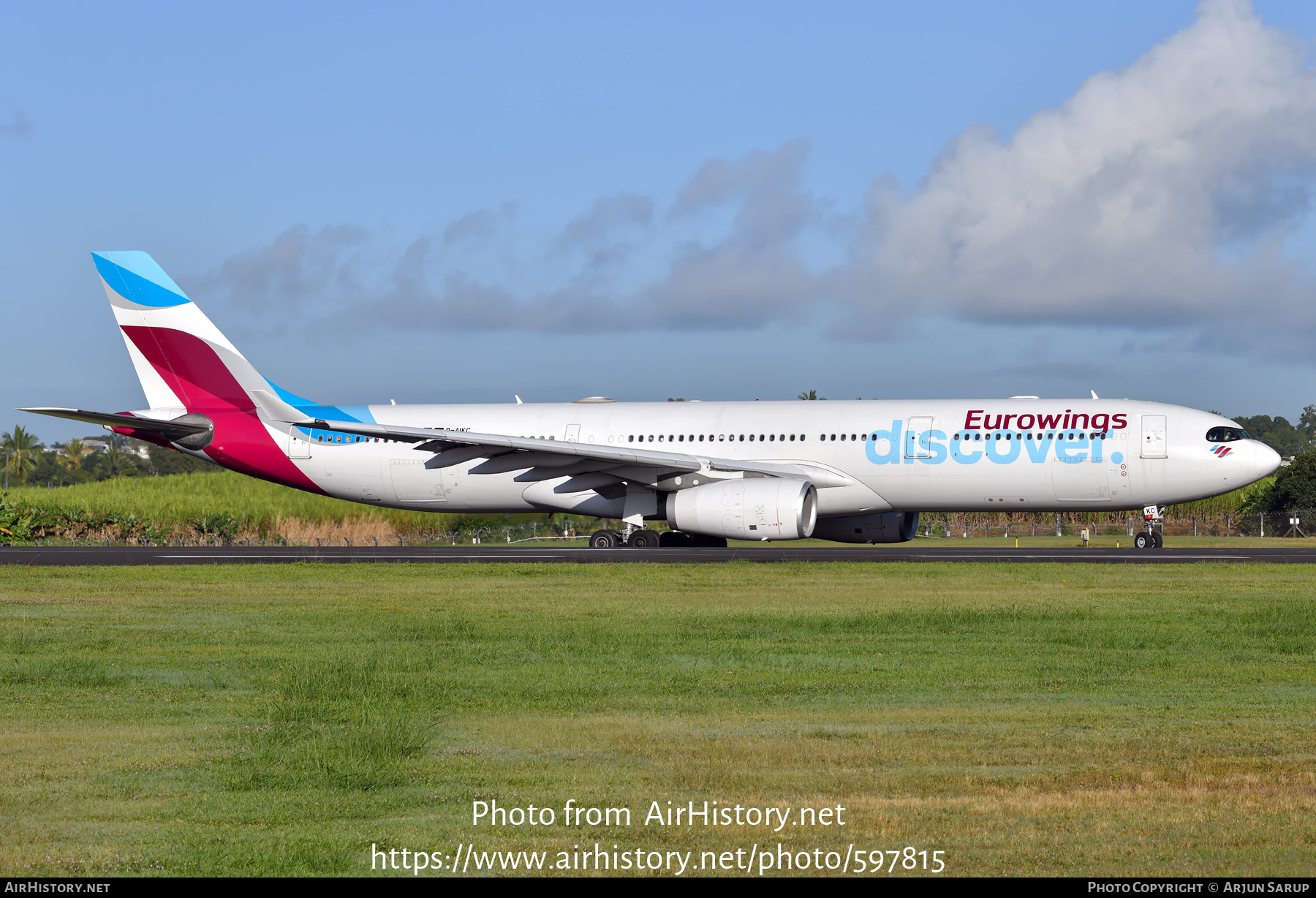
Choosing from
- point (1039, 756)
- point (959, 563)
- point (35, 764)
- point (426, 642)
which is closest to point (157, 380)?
point (959, 563)

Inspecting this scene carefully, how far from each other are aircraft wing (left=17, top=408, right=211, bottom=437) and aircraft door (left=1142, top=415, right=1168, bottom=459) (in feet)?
75.2

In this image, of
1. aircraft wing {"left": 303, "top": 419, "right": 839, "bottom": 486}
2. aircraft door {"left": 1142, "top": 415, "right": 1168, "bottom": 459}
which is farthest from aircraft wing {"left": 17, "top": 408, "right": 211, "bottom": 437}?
aircraft door {"left": 1142, "top": 415, "right": 1168, "bottom": 459}

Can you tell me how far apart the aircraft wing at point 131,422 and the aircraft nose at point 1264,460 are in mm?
25297


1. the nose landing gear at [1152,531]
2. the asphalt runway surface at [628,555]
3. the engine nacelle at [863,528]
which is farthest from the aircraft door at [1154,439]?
the engine nacelle at [863,528]

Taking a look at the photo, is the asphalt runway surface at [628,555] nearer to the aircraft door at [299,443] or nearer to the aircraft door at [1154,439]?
the aircraft door at [1154,439]

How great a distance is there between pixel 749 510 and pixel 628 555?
281 cm

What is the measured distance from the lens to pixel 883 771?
8.01 m

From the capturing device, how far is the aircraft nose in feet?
98.9

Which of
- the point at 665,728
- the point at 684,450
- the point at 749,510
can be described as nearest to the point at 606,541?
the point at 684,450

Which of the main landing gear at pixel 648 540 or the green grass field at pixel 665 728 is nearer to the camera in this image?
the green grass field at pixel 665 728

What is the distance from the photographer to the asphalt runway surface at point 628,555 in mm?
27141

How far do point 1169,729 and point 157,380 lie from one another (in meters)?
32.2

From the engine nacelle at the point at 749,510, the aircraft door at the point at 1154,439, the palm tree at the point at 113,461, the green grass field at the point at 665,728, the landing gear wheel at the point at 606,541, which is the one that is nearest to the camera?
the green grass field at the point at 665,728

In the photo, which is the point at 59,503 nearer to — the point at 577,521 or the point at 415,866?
the point at 577,521
